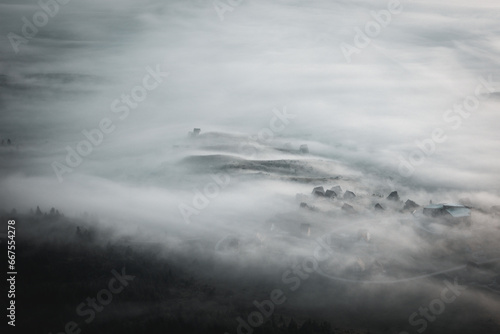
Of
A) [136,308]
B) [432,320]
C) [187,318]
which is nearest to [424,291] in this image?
[432,320]

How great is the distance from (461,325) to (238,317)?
73800 millimetres

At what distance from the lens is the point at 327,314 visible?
607 ft

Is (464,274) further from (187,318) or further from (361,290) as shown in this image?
(187,318)

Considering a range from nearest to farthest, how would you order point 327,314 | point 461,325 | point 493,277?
point 461,325 < point 327,314 < point 493,277

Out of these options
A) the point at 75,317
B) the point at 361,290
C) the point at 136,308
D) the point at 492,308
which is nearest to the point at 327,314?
the point at 361,290

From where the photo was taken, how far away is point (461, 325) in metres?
173

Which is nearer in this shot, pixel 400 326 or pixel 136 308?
pixel 400 326

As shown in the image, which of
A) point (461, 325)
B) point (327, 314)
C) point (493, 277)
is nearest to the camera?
point (461, 325)

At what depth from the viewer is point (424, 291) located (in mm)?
192375

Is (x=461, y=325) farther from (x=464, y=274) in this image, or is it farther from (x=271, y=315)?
(x=271, y=315)

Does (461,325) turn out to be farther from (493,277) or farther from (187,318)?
(187,318)

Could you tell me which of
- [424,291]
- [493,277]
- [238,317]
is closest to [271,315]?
[238,317]

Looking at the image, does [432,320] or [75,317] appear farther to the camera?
[75,317]

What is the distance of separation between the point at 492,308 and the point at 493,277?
21.3 m
